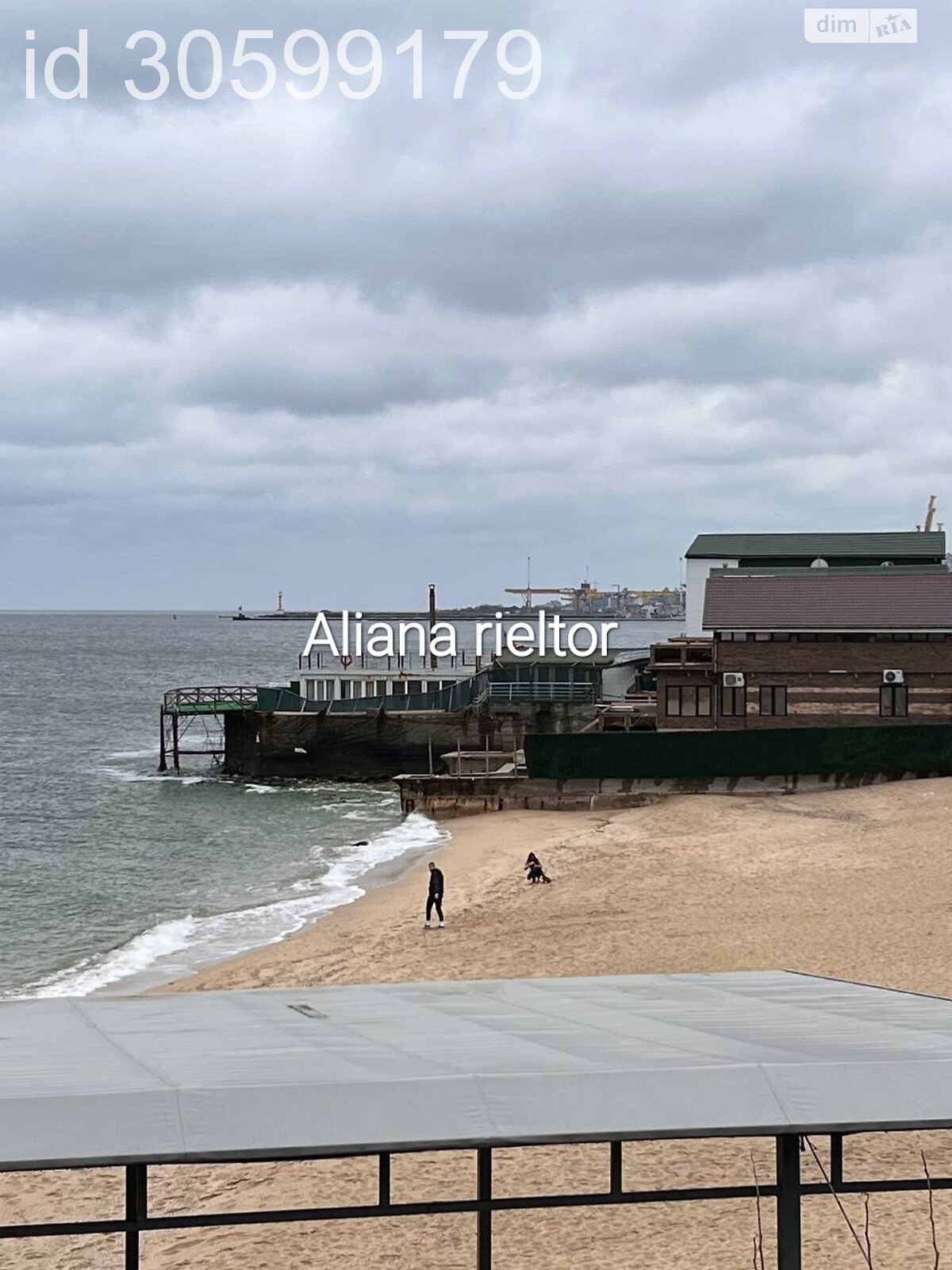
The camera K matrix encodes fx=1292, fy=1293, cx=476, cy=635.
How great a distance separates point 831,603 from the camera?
4572cm

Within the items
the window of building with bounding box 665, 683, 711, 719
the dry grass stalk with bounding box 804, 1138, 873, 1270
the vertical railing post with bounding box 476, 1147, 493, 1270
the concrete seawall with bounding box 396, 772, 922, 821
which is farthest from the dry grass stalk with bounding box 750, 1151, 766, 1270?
the window of building with bounding box 665, 683, 711, 719

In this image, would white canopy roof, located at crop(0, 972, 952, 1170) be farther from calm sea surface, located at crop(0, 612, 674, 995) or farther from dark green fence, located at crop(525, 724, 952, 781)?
dark green fence, located at crop(525, 724, 952, 781)

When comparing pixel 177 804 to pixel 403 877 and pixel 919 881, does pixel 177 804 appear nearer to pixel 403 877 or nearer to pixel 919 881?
pixel 403 877

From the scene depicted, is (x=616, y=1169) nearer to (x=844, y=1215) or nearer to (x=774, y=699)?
(x=844, y=1215)

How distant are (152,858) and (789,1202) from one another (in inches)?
1305

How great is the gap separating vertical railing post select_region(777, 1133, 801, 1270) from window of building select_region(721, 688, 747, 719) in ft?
125

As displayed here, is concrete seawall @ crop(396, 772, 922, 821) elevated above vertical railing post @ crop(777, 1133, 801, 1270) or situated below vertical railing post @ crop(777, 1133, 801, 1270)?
below

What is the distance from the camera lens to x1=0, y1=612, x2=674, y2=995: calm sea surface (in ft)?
88.8

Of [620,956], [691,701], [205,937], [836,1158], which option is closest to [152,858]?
[205,937]

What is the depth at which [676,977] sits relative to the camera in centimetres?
1290

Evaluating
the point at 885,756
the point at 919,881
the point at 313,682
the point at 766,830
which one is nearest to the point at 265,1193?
the point at 919,881

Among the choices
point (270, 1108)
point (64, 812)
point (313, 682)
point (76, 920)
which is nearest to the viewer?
point (270, 1108)

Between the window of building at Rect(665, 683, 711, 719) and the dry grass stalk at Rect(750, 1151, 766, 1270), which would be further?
the window of building at Rect(665, 683, 711, 719)

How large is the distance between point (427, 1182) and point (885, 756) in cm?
3227
